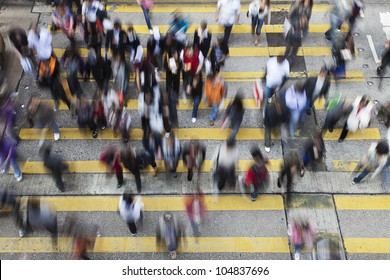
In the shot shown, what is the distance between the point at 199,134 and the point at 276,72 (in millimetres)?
2257

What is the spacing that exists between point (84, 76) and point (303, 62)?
5.69m

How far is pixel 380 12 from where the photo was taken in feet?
41.9

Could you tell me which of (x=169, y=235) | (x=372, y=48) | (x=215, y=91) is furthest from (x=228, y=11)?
(x=169, y=235)

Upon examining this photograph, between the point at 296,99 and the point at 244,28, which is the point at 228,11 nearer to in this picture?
the point at 244,28

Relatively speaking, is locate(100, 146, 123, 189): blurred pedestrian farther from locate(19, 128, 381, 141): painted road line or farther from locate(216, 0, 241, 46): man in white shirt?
locate(216, 0, 241, 46): man in white shirt

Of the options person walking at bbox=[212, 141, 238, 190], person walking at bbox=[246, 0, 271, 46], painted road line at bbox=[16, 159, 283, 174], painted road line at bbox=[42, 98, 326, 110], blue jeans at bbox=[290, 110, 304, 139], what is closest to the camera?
person walking at bbox=[212, 141, 238, 190]

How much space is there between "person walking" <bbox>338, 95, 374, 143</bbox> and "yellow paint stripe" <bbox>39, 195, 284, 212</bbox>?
2185mm

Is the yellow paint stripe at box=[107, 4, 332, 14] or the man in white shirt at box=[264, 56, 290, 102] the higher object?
the yellow paint stripe at box=[107, 4, 332, 14]

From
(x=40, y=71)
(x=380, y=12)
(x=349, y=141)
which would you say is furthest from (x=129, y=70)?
(x=380, y=12)

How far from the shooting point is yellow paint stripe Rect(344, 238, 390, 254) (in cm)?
852

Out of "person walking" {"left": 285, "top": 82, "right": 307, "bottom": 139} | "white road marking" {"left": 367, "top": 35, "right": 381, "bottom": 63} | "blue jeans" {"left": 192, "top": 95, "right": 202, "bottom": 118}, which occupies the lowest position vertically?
"person walking" {"left": 285, "top": 82, "right": 307, "bottom": 139}

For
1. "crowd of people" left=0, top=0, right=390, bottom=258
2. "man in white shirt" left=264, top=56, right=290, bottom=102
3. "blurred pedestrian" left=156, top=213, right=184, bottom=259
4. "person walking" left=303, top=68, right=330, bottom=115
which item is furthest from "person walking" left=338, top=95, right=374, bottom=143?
"blurred pedestrian" left=156, top=213, right=184, bottom=259

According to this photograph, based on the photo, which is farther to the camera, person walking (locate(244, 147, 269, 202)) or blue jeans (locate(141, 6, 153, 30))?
blue jeans (locate(141, 6, 153, 30))

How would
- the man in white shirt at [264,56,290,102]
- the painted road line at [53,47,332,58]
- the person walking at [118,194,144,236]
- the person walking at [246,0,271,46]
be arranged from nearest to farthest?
the person walking at [118,194,144,236] < the man in white shirt at [264,56,290,102] < the person walking at [246,0,271,46] < the painted road line at [53,47,332,58]
